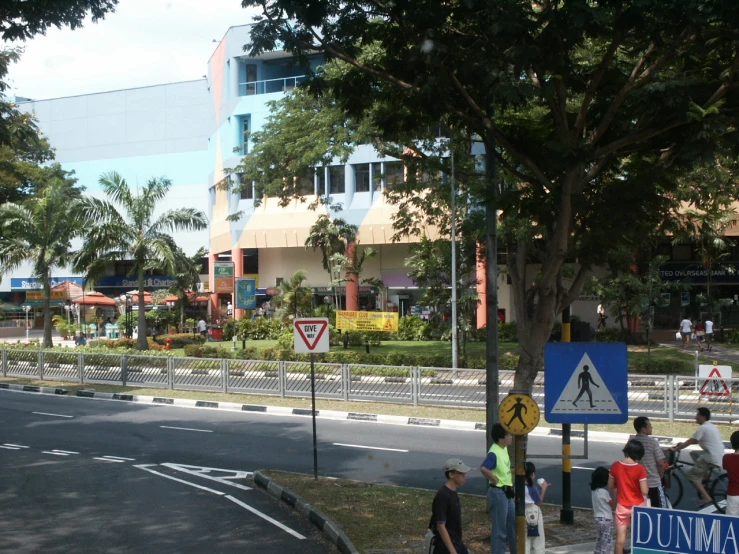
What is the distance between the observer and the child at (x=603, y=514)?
7805 millimetres

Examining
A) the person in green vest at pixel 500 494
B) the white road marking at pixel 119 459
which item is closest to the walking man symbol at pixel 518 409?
the person in green vest at pixel 500 494

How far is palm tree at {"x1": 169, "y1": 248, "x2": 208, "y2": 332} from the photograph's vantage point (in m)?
37.7

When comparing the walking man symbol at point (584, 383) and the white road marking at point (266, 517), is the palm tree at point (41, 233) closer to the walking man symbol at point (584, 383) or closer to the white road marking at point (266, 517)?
the white road marking at point (266, 517)


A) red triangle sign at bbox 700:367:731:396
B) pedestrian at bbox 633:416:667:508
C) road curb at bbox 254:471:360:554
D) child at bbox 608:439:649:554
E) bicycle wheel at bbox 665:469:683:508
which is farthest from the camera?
red triangle sign at bbox 700:367:731:396

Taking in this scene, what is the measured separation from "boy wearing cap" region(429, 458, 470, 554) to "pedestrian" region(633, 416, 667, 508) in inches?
102

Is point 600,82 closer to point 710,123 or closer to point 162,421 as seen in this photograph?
point 710,123

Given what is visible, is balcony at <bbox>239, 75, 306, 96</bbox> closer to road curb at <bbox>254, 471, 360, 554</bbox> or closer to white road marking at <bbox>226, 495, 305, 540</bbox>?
road curb at <bbox>254, 471, 360, 554</bbox>

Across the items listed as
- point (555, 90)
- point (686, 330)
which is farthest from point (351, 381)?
point (686, 330)

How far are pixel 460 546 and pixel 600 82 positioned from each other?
6306 millimetres

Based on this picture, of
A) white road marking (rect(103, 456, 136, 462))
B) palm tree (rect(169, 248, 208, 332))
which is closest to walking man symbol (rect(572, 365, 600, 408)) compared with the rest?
white road marking (rect(103, 456, 136, 462))

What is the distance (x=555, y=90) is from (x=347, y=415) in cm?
1167

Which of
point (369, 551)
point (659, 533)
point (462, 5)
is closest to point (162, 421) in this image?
point (369, 551)

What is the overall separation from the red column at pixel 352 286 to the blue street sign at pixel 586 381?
3460 centimetres

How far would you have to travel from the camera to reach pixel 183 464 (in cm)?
1380
